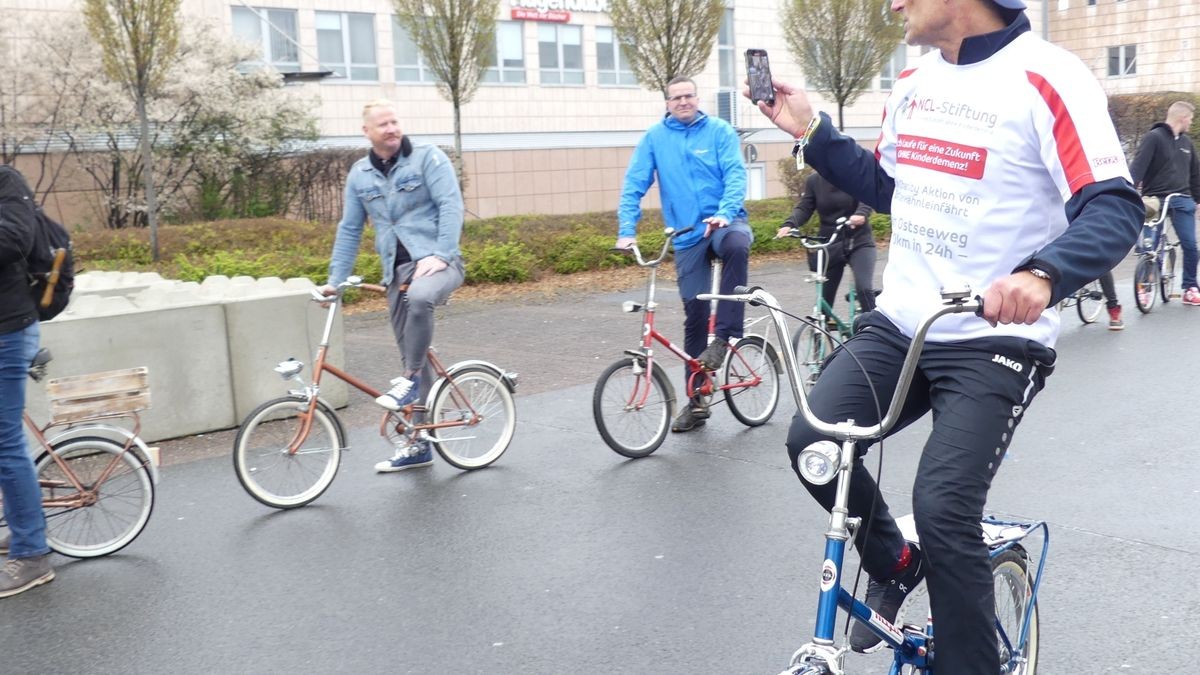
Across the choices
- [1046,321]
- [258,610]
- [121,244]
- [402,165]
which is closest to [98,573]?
[258,610]

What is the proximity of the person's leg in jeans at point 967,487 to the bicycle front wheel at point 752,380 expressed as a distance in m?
4.77

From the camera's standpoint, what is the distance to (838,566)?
116 inches

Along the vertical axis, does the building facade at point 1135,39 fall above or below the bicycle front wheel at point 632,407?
above

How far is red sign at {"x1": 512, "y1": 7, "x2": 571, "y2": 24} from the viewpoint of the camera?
33.3 meters

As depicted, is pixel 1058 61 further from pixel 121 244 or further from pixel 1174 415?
Answer: pixel 121 244

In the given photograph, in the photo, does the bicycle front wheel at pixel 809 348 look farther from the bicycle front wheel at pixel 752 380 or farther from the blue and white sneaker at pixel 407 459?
the blue and white sneaker at pixel 407 459

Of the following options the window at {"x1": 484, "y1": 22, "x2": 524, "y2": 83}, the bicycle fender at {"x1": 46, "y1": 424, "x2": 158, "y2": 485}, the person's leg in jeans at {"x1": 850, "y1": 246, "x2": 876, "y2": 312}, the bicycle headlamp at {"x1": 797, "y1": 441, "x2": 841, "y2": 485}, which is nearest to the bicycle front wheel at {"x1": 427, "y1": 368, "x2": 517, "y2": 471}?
the bicycle fender at {"x1": 46, "y1": 424, "x2": 158, "y2": 485}

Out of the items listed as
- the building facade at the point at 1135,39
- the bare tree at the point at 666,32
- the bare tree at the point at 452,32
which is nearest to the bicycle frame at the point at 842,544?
the bare tree at the point at 666,32

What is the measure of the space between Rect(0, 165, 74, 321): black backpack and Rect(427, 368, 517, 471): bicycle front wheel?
226 centimetres

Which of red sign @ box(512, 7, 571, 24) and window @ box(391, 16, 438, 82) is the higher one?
red sign @ box(512, 7, 571, 24)

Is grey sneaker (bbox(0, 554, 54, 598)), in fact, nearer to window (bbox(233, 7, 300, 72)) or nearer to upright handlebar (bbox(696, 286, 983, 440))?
upright handlebar (bbox(696, 286, 983, 440))

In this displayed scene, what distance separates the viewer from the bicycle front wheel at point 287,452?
634 cm

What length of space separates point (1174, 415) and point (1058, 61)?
5628mm

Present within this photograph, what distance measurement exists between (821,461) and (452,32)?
60.9 feet
